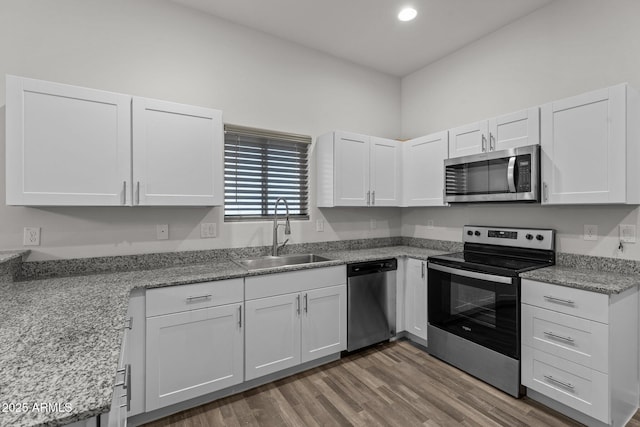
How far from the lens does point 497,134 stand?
2586mm

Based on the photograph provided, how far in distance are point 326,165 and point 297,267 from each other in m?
1.14

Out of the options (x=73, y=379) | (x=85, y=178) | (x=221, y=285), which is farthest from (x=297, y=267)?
(x=73, y=379)

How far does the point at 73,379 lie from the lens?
79 centimetres

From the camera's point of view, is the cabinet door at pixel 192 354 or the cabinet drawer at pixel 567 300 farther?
the cabinet door at pixel 192 354

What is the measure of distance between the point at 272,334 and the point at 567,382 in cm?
196

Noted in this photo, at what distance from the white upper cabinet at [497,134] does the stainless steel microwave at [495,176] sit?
11cm

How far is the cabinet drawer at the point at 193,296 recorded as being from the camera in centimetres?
192

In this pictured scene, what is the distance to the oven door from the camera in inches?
86.1

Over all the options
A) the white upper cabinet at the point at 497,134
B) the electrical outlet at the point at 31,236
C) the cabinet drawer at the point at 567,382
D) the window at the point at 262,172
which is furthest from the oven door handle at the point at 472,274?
the electrical outlet at the point at 31,236

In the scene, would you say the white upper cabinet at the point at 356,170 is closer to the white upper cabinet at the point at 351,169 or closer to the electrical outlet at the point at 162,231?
the white upper cabinet at the point at 351,169

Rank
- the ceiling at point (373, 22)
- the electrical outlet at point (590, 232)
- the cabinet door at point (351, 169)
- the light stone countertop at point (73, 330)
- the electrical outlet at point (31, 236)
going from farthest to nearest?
the cabinet door at point (351, 169)
the ceiling at point (373, 22)
the electrical outlet at point (590, 232)
the electrical outlet at point (31, 236)
the light stone countertop at point (73, 330)

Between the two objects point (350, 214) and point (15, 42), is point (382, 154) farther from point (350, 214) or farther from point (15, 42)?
point (15, 42)

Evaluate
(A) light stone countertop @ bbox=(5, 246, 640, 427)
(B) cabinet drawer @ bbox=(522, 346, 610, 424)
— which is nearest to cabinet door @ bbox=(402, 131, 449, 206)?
(A) light stone countertop @ bbox=(5, 246, 640, 427)

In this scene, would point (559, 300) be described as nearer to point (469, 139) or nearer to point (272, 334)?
point (469, 139)
